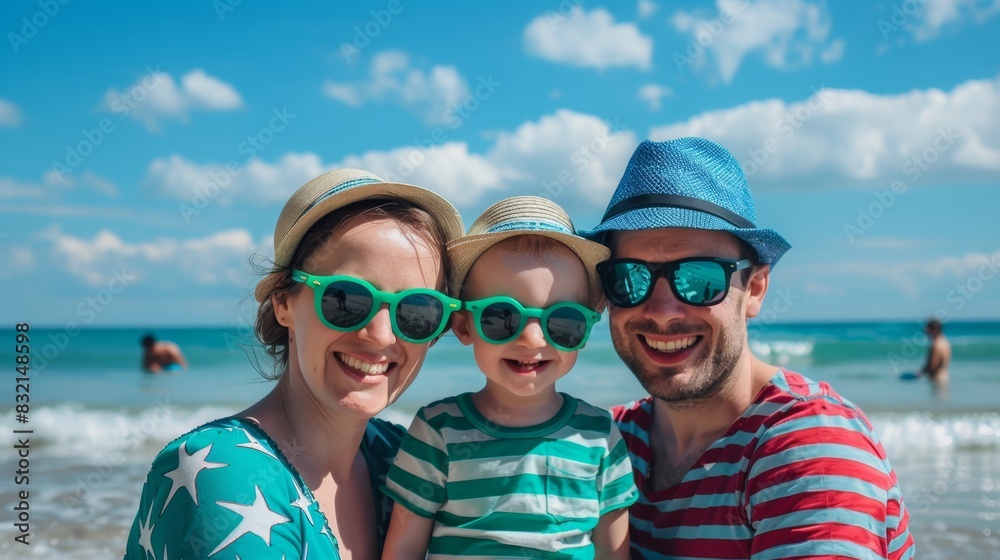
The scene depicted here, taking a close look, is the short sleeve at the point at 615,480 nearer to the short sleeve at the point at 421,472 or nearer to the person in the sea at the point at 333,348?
the short sleeve at the point at 421,472

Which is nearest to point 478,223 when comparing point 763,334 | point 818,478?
point 818,478

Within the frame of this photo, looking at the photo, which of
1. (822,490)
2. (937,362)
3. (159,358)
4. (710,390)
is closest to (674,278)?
(710,390)

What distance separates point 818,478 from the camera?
2.67 meters

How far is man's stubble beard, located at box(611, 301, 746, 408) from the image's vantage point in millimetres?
3252

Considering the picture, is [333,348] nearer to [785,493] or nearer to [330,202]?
[330,202]

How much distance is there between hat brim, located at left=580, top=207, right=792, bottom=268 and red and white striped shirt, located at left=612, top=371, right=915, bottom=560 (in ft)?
1.85

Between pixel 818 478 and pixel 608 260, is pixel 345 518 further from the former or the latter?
pixel 818 478

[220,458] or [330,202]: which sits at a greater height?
[330,202]

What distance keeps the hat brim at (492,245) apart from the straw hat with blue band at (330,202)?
0.09m

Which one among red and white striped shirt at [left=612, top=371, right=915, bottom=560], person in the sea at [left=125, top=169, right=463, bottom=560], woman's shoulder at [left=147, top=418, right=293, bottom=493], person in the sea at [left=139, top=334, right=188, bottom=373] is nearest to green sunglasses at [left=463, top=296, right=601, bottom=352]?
person in the sea at [left=125, top=169, right=463, bottom=560]

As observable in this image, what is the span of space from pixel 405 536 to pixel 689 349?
1326mm

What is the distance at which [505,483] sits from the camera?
2.95 metres

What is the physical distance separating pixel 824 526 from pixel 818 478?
0.15 m

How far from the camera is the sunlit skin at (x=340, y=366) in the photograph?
2.77m
